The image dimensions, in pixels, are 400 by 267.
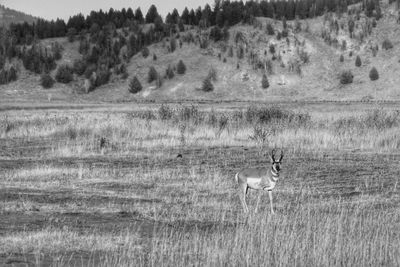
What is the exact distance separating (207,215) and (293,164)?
9.55 metres

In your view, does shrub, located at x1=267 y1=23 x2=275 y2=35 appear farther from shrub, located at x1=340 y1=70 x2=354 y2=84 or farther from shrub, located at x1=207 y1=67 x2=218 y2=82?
shrub, located at x1=340 y1=70 x2=354 y2=84

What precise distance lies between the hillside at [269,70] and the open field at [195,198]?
5850 cm

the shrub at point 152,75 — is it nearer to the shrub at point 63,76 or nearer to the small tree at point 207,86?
the small tree at point 207,86

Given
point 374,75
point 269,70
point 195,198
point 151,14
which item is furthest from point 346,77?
point 195,198

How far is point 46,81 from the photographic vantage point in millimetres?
102500

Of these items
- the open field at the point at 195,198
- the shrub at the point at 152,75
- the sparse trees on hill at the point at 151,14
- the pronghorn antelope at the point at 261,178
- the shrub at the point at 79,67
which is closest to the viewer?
the open field at the point at 195,198

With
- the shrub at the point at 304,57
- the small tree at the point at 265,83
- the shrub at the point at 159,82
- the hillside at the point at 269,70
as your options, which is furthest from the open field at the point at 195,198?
the shrub at the point at 304,57

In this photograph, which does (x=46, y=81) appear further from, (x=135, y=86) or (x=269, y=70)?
(x=269, y=70)

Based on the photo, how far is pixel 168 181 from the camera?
65.8 feet

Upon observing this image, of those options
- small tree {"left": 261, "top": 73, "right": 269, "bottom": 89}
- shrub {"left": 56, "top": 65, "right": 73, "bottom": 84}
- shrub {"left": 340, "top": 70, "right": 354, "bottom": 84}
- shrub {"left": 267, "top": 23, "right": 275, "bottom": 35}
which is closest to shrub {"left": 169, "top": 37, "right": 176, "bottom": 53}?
Result: shrub {"left": 267, "top": 23, "right": 275, "bottom": 35}

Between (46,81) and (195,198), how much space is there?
89.0 meters

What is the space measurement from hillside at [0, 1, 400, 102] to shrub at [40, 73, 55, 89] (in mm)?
970

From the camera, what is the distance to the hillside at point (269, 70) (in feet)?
307

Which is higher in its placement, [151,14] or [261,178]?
[151,14]
